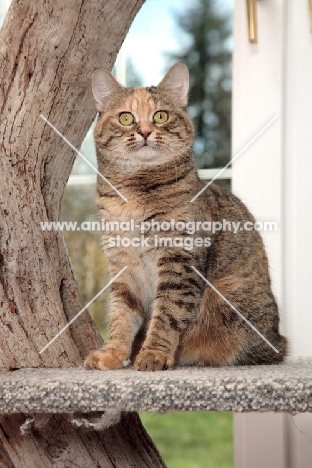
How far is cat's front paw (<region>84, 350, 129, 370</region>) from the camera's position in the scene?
1.20m

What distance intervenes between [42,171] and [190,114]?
58 cm

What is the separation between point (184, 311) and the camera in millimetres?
1247

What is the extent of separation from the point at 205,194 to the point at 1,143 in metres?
0.43

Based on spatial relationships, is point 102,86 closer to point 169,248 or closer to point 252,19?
point 169,248

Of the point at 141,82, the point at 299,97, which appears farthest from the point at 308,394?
the point at 141,82

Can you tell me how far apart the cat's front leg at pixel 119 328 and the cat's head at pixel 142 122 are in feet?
0.86

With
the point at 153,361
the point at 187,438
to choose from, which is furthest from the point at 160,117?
the point at 187,438

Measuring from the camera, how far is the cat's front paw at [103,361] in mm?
1203

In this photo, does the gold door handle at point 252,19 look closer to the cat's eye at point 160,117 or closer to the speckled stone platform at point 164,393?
the cat's eye at point 160,117

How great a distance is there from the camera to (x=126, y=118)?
1.34 meters

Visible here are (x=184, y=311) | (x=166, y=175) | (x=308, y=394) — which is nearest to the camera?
(x=308, y=394)

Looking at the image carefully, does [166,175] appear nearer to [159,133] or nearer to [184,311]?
[159,133]

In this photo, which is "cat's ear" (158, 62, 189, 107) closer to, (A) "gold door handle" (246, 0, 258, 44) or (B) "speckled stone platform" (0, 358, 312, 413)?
(A) "gold door handle" (246, 0, 258, 44)

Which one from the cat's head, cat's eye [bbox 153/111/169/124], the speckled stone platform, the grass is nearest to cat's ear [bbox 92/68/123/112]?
the cat's head
